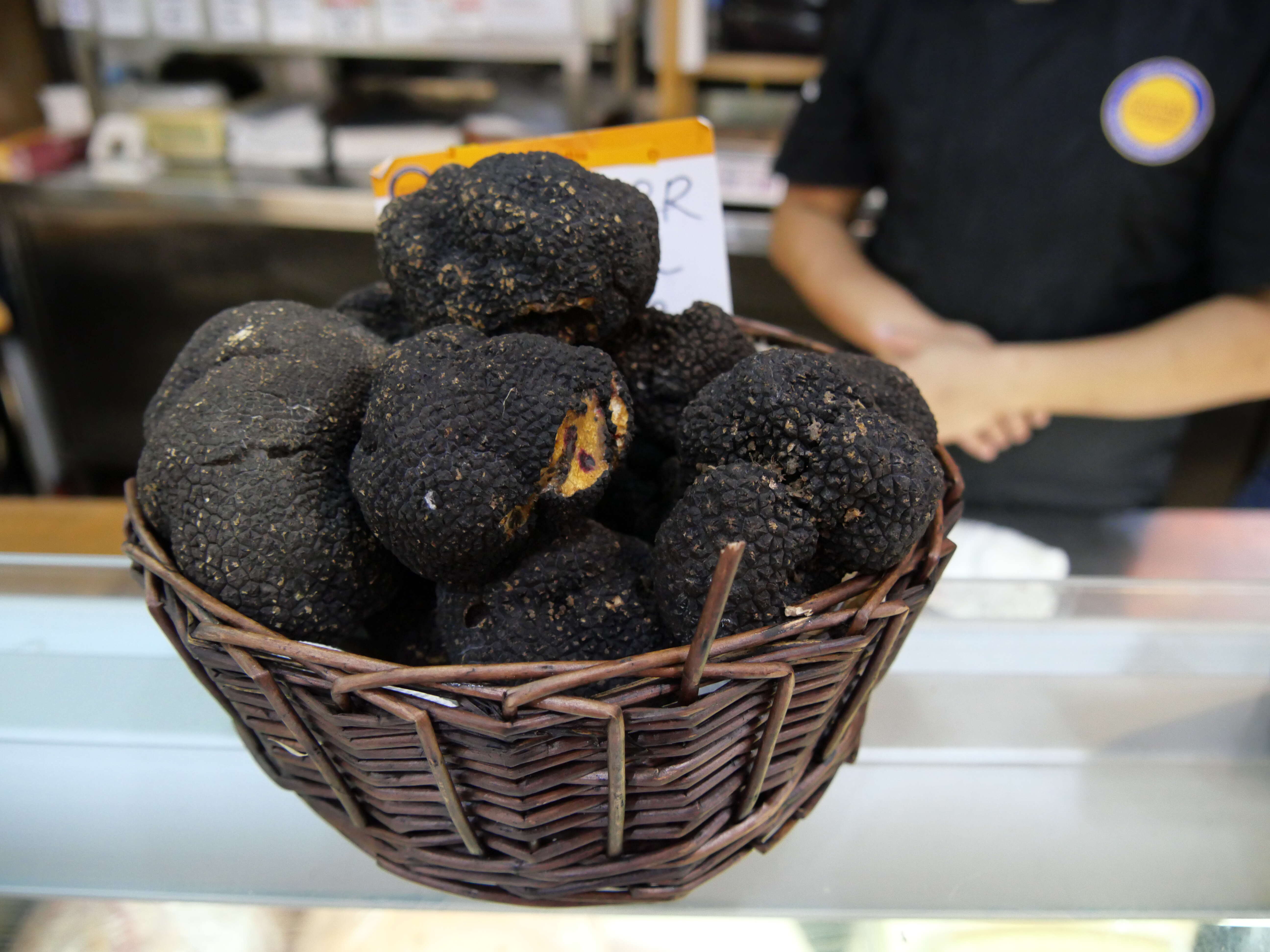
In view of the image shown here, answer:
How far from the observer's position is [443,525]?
45 cm

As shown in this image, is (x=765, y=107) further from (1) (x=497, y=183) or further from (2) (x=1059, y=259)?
(1) (x=497, y=183)

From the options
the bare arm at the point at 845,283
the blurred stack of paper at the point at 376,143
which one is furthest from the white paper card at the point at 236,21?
the bare arm at the point at 845,283

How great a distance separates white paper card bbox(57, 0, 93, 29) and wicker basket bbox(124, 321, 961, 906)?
83.2 inches

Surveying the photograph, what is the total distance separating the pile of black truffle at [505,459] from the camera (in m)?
0.46

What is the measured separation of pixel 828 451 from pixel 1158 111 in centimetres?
95

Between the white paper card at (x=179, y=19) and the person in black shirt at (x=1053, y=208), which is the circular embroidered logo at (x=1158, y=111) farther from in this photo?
the white paper card at (x=179, y=19)

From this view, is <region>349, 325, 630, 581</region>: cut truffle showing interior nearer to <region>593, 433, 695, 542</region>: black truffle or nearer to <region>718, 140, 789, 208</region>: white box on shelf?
<region>593, 433, 695, 542</region>: black truffle

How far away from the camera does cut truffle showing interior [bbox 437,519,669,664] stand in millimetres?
486

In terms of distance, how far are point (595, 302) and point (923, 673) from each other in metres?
0.44

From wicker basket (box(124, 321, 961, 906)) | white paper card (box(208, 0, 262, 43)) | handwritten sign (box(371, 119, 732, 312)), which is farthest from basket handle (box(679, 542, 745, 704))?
A: white paper card (box(208, 0, 262, 43))

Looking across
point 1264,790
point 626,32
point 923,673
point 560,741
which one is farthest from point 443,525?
point 626,32

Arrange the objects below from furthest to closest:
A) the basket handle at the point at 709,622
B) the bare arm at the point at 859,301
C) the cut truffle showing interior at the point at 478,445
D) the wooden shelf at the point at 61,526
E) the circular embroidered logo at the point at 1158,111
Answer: the bare arm at the point at 859,301 < the circular embroidered logo at the point at 1158,111 < the wooden shelf at the point at 61,526 < the cut truffle showing interior at the point at 478,445 < the basket handle at the point at 709,622

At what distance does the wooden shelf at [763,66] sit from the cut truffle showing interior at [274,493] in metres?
1.69

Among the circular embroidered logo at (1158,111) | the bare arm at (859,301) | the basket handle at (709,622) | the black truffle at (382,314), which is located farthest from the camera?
the bare arm at (859,301)
